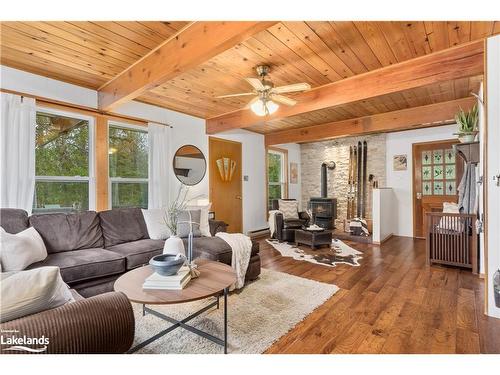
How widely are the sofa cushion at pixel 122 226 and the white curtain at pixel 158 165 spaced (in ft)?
2.03

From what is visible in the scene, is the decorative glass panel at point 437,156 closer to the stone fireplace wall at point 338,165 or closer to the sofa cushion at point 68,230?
the stone fireplace wall at point 338,165

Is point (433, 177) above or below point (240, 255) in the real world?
above

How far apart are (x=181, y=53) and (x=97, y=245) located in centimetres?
225

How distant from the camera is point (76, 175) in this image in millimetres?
3355

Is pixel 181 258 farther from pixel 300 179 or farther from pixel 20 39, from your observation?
Answer: pixel 300 179

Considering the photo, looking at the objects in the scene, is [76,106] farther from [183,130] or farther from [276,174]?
[276,174]

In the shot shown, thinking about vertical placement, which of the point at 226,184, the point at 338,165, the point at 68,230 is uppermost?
the point at 338,165

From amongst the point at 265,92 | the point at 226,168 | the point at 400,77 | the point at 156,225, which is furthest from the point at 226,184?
the point at 400,77

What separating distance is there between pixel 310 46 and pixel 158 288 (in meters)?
2.44

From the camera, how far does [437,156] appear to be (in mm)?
5379

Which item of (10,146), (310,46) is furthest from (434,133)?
(10,146)

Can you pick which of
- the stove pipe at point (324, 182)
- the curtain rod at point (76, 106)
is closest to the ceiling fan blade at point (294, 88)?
the curtain rod at point (76, 106)

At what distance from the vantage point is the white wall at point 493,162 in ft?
6.84
